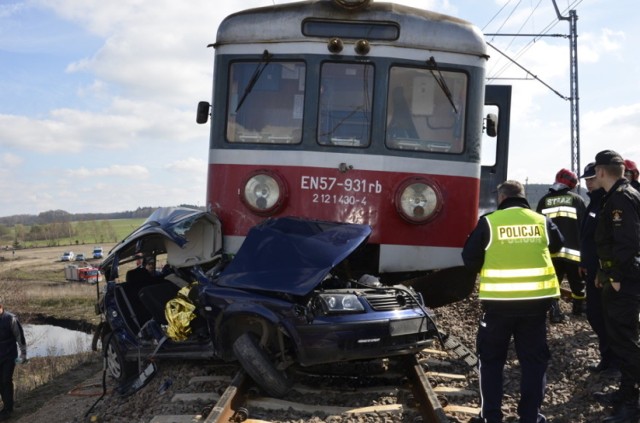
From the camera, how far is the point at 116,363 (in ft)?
23.2

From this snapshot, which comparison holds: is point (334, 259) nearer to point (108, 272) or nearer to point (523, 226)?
point (523, 226)

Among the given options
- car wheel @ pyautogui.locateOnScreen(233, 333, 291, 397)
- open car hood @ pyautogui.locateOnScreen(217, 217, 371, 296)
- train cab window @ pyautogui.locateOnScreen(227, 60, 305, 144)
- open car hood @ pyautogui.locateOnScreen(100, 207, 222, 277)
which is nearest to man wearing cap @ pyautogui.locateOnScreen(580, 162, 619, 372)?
open car hood @ pyautogui.locateOnScreen(217, 217, 371, 296)

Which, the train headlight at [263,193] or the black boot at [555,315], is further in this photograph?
the black boot at [555,315]

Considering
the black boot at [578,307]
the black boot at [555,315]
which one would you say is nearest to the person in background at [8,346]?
the black boot at [555,315]

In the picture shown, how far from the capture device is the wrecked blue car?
4.89 meters

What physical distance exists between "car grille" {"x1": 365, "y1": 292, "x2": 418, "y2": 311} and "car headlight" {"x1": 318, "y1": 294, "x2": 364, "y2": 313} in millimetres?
140

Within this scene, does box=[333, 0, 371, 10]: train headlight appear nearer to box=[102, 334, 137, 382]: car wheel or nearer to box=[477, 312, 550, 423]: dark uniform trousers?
box=[477, 312, 550, 423]: dark uniform trousers

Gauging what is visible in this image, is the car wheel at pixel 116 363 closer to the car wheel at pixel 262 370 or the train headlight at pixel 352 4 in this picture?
the car wheel at pixel 262 370

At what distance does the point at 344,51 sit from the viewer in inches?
255

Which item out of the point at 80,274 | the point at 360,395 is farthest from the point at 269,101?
the point at 80,274

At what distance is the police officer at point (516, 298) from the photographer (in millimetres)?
4344

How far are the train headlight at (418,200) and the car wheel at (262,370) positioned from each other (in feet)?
7.21

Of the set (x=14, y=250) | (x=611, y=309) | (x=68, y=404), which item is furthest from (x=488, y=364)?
(x=14, y=250)

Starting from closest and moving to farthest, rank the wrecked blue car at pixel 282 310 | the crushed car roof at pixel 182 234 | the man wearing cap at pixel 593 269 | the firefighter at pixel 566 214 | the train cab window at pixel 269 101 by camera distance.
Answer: the wrecked blue car at pixel 282 310, the man wearing cap at pixel 593 269, the crushed car roof at pixel 182 234, the train cab window at pixel 269 101, the firefighter at pixel 566 214
